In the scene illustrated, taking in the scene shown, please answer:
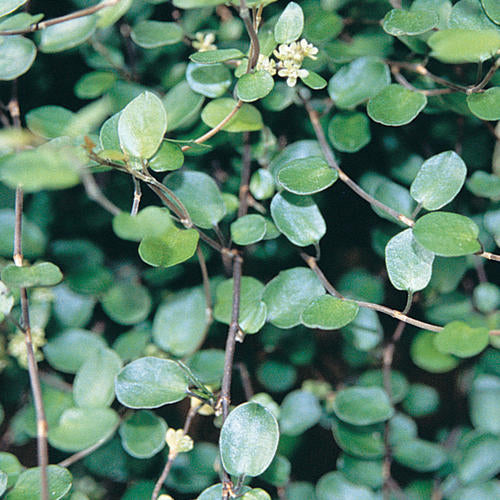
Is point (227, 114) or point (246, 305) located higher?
point (227, 114)

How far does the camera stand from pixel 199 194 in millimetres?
675

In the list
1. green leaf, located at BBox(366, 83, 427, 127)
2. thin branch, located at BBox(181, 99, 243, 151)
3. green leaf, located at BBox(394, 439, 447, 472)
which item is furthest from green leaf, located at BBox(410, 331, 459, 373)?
thin branch, located at BBox(181, 99, 243, 151)

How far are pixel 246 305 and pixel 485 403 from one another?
1.45ft

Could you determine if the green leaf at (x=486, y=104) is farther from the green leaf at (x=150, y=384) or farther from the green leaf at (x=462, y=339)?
the green leaf at (x=150, y=384)

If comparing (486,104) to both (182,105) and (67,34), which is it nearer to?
(182,105)

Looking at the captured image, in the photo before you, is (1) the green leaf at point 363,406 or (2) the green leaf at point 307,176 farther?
(1) the green leaf at point 363,406

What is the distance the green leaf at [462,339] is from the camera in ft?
1.97

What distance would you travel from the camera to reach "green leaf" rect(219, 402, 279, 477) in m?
0.53

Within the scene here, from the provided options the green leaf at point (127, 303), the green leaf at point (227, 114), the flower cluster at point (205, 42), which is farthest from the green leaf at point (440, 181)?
the green leaf at point (127, 303)

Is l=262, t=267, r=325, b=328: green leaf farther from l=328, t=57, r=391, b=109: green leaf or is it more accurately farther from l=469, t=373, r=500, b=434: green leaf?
l=469, t=373, r=500, b=434: green leaf

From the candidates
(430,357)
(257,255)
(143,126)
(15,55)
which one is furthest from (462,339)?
(15,55)

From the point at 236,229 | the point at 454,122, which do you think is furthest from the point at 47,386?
the point at 454,122

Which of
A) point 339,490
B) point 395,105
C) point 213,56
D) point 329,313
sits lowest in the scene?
point 339,490

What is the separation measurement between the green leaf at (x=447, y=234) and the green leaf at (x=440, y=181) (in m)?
0.04
